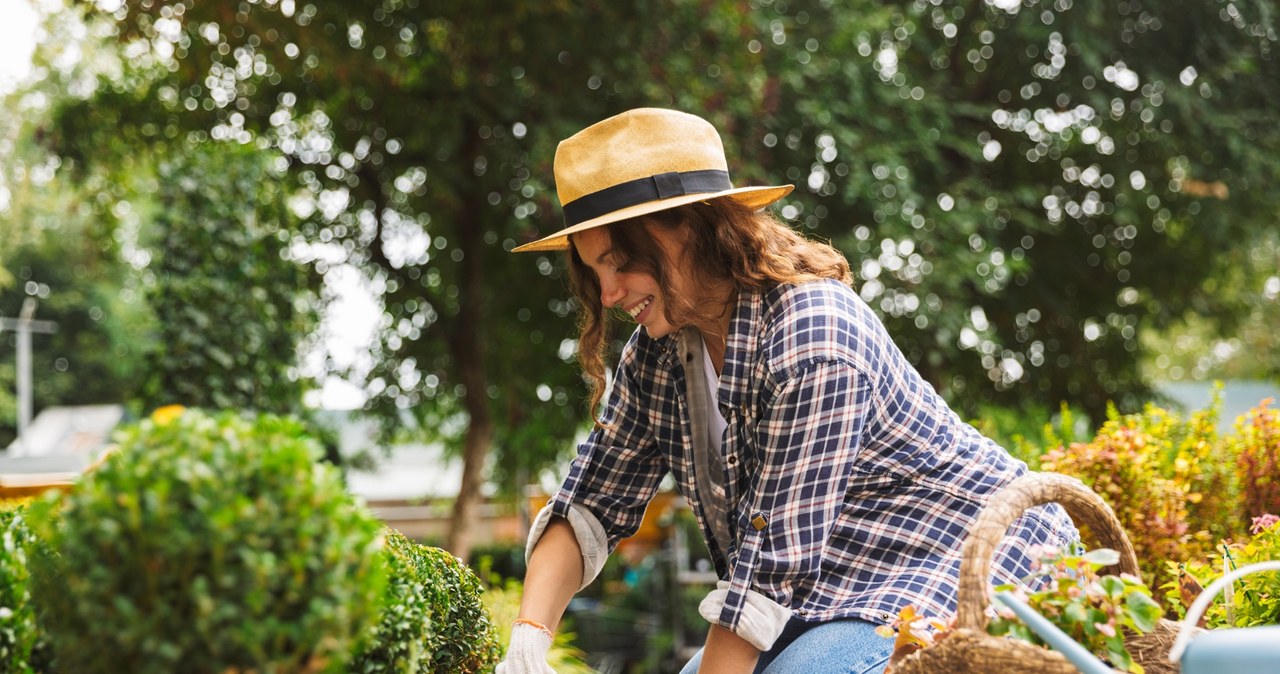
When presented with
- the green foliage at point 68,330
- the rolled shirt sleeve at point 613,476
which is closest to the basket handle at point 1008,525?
the rolled shirt sleeve at point 613,476

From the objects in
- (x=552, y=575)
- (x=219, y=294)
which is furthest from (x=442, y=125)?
(x=552, y=575)

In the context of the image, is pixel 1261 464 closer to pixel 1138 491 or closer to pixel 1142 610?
pixel 1138 491

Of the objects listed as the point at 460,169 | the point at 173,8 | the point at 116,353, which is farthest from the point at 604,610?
the point at 116,353

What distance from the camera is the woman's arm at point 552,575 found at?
7.47 ft

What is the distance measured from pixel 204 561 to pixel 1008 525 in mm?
1010

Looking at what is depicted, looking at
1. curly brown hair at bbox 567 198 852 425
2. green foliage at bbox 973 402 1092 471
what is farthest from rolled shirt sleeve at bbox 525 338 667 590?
green foliage at bbox 973 402 1092 471

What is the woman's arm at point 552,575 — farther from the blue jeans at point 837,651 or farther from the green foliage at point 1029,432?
the green foliage at point 1029,432

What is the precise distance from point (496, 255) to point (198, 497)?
8.95 metres

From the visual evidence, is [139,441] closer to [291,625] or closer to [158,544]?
[158,544]

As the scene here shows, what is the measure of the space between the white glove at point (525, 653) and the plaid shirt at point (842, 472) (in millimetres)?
409

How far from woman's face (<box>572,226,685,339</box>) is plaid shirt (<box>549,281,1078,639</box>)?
5.8 inches

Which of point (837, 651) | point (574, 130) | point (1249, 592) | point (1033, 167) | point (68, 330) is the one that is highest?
point (1033, 167)

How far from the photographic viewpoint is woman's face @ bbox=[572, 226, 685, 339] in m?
2.17

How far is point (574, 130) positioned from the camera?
26.4 feet
